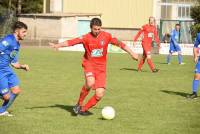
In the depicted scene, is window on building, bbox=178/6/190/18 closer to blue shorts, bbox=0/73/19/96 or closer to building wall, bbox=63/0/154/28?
building wall, bbox=63/0/154/28

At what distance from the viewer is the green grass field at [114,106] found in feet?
33.2

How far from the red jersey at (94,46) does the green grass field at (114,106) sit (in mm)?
1089

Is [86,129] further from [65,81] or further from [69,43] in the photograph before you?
[65,81]

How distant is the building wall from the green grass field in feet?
117

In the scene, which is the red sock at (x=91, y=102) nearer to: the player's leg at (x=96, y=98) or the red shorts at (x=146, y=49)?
the player's leg at (x=96, y=98)

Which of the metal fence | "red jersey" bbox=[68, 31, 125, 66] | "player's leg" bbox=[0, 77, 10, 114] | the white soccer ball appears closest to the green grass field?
the white soccer ball

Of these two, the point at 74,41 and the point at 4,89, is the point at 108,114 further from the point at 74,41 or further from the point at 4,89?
the point at 4,89

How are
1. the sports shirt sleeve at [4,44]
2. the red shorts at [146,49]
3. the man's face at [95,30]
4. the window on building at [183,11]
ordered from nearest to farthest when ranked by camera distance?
1. the sports shirt sleeve at [4,44]
2. the man's face at [95,30]
3. the red shorts at [146,49]
4. the window on building at [183,11]

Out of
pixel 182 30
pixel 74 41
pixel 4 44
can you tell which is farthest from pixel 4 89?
pixel 182 30

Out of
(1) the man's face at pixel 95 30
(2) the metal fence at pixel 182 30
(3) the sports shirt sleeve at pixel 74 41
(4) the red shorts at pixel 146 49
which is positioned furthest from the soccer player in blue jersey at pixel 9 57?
(2) the metal fence at pixel 182 30

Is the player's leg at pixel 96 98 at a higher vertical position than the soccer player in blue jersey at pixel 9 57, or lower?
lower

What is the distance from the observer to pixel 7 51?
35.7 feet

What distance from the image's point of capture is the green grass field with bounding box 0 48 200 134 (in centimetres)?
1012

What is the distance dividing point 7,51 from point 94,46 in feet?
5.47
